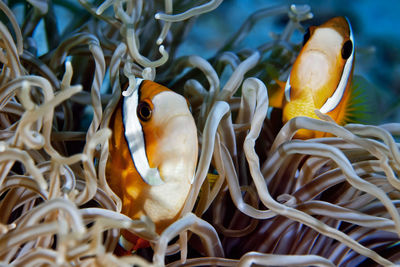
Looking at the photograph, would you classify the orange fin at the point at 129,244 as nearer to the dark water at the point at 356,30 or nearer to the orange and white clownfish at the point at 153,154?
the orange and white clownfish at the point at 153,154

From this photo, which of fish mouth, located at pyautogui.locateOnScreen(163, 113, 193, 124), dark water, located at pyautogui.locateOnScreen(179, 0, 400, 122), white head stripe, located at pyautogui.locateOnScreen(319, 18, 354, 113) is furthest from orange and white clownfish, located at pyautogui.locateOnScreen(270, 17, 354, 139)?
dark water, located at pyautogui.locateOnScreen(179, 0, 400, 122)

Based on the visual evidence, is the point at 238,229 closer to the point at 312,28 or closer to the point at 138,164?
the point at 138,164

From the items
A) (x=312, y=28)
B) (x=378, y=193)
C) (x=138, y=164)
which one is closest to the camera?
(x=378, y=193)

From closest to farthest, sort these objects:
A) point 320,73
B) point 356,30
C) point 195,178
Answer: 1. point 195,178
2. point 320,73
3. point 356,30

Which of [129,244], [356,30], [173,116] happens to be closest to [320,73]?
[173,116]

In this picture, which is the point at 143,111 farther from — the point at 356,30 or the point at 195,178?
the point at 356,30

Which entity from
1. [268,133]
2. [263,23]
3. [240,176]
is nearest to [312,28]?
[268,133]
